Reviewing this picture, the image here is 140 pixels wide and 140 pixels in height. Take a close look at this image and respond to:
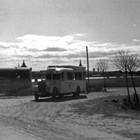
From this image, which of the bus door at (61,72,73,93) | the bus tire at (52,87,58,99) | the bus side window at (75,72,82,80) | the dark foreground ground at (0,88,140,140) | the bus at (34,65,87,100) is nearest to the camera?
the dark foreground ground at (0,88,140,140)

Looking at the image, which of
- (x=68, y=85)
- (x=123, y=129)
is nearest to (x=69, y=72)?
(x=68, y=85)

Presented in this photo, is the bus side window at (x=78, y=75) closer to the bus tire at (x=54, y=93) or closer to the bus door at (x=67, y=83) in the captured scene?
the bus door at (x=67, y=83)

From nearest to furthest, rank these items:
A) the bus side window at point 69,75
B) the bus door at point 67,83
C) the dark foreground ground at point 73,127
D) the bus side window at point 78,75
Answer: the dark foreground ground at point 73,127 → the bus door at point 67,83 → the bus side window at point 69,75 → the bus side window at point 78,75

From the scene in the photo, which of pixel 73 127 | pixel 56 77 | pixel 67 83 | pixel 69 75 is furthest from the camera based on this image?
pixel 69 75

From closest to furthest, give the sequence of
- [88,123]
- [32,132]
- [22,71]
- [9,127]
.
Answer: [32,132]
[9,127]
[88,123]
[22,71]

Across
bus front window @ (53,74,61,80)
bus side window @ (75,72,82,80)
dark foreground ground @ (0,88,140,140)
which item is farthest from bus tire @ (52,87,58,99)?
dark foreground ground @ (0,88,140,140)

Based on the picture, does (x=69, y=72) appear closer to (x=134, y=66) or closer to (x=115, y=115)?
(x=134, y=66)

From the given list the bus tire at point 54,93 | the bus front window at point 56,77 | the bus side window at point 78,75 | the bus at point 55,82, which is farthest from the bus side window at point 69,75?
the bus tire at point 54,93

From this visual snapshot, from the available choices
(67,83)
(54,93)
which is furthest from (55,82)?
(67,83)

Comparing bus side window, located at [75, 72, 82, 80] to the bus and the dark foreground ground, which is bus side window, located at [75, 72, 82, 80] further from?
the dark foreground ground

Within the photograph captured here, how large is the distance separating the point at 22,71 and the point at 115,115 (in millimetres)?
21148

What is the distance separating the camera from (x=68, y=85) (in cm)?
2517

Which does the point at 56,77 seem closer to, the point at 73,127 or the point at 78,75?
the point at 78,75

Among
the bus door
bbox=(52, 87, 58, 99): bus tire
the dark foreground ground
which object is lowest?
the dark foreground ground
